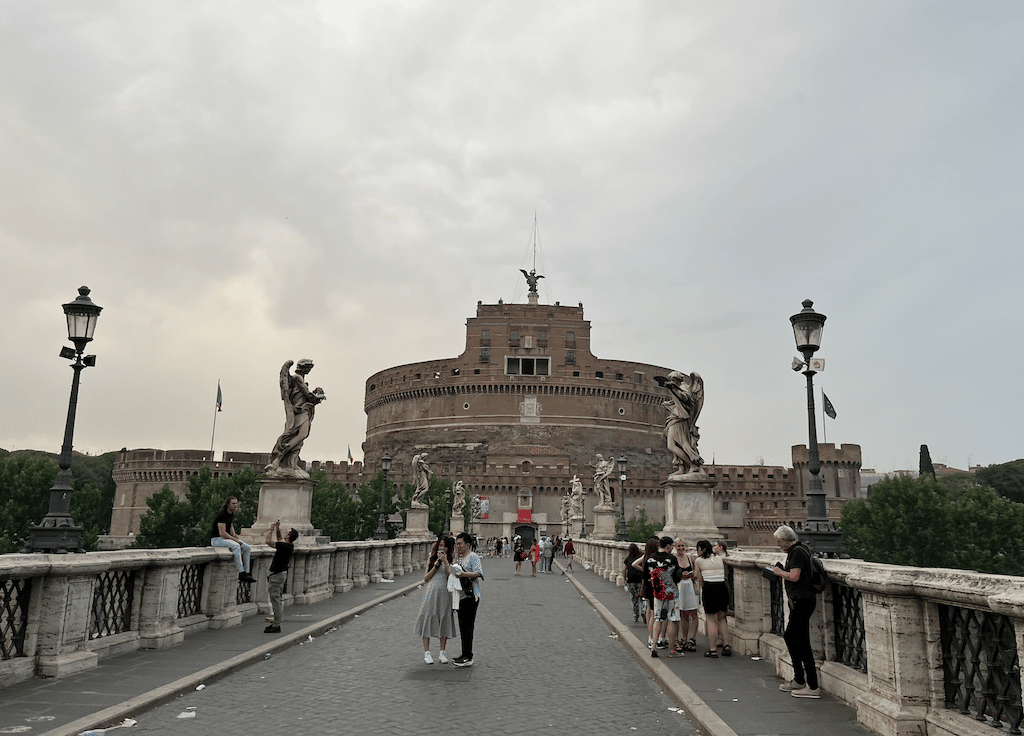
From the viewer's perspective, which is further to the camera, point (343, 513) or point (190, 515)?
point (343, 513)

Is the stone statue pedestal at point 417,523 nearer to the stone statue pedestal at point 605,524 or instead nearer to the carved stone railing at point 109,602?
the stone statue pedestal at point 605,524

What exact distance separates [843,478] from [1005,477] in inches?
612

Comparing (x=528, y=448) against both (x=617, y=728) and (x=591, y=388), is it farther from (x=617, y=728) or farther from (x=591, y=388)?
(x=617, y=728)

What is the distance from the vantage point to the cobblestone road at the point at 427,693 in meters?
6.15

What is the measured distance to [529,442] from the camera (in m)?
87.1

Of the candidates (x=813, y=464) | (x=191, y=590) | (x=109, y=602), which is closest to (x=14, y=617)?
(x=109, y=602)

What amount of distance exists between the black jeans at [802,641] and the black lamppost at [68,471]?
25.9ft

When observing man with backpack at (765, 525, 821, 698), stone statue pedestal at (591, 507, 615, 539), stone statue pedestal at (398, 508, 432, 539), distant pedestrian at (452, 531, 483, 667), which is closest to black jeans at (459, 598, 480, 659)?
distant pedestrian at (452, 531, 483, 667)

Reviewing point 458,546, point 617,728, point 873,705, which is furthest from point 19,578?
point 873,705

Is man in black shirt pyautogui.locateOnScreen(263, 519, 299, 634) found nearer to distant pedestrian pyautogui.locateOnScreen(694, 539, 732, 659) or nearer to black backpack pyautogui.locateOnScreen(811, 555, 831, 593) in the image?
distant pedestrian pyautogui.locateOnScreen(694, 539, 732, 659)

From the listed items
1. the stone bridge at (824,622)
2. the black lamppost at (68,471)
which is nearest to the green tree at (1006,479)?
the stone bridge at (824,622)

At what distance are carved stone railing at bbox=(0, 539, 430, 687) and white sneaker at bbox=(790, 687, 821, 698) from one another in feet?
22.2

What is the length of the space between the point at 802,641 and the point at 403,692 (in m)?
3.73

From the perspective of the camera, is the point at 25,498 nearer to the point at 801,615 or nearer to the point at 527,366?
the point at 527,366
